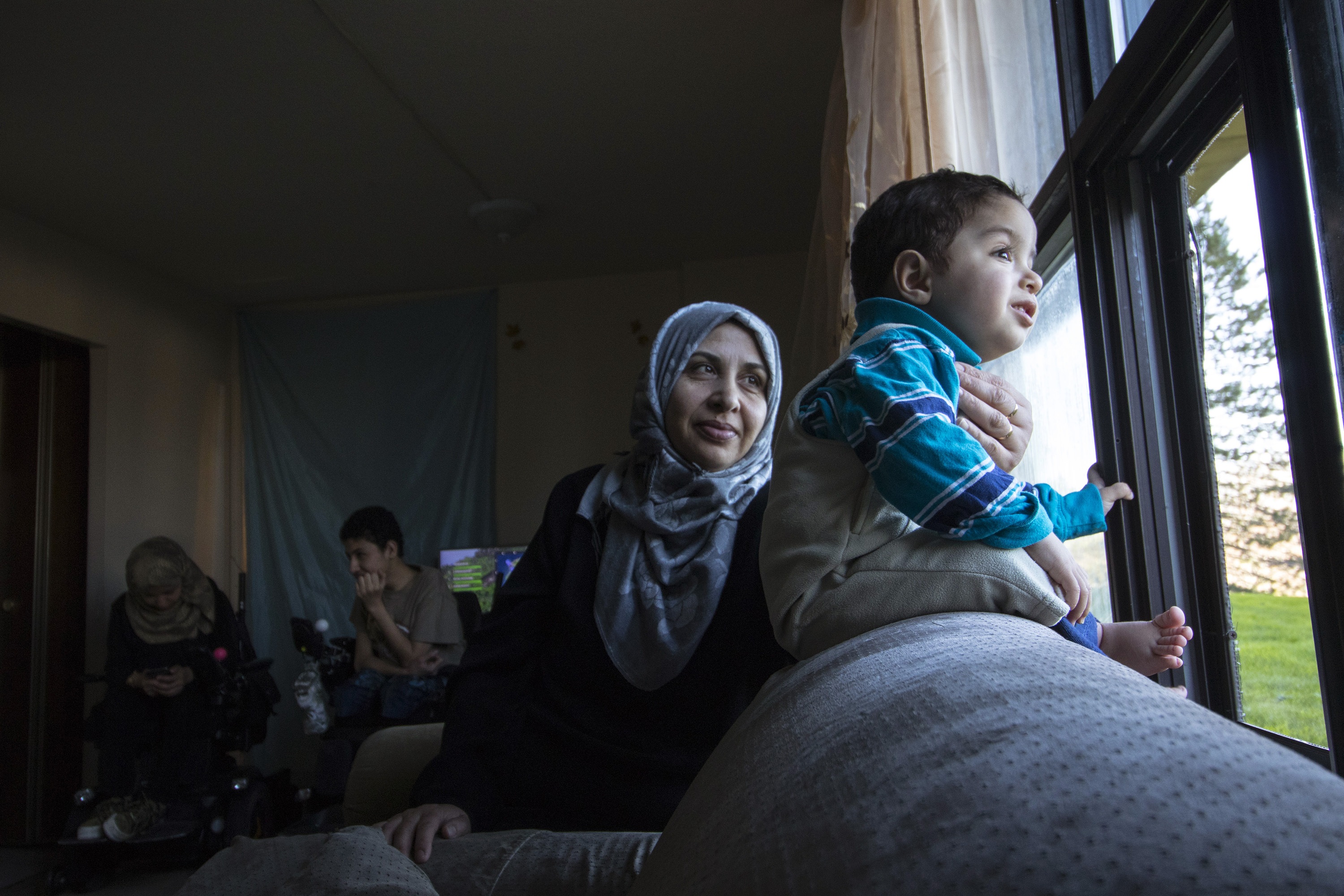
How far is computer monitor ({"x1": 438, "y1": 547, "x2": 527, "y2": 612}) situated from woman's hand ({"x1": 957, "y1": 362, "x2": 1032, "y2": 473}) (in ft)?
11.5

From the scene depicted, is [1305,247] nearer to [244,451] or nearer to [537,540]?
[537,540]

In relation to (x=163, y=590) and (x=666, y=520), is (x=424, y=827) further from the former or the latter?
(x=163, y=590)

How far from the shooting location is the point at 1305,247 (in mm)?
609

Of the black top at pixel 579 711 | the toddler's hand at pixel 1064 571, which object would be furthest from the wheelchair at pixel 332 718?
the toddler's hand at pixel 1064 571

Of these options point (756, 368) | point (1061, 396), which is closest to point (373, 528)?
point (756, 368)

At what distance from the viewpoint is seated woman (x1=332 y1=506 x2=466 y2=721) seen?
9.53 ft

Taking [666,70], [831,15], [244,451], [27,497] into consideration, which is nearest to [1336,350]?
[831,15]

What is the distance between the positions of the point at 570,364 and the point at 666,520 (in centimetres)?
361

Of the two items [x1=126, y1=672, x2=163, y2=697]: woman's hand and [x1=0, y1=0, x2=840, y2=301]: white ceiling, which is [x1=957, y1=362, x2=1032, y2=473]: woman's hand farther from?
[x1=126, y1=672, x2=163, y2=697]: woman's hand

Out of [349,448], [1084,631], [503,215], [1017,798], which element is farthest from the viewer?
[349,448]

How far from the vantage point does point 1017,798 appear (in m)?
0.22

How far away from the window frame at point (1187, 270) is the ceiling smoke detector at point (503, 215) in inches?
111

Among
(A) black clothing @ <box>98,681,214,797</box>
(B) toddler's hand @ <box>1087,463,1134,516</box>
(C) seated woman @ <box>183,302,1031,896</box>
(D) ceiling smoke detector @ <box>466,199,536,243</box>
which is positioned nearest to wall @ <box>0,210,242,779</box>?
(A) black clothing @ <box>98,681,214,797</box>

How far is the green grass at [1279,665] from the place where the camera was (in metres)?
0.74
